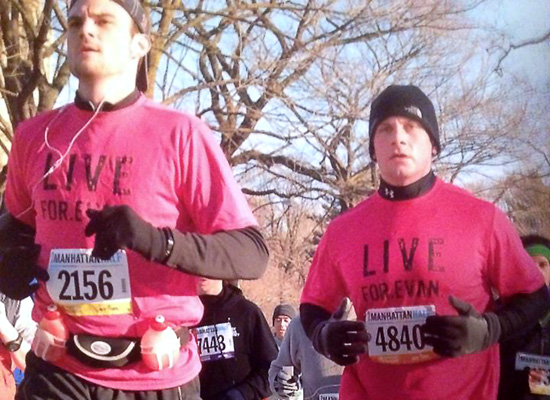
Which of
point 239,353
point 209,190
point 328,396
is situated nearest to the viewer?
point 209,190

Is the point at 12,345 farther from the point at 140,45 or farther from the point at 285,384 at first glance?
the point at 140,45

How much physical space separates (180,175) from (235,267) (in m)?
0.31

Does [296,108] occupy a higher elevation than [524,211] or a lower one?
higher

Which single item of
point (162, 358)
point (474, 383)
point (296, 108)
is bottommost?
point (474, 383)

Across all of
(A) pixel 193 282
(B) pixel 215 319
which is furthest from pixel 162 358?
(B) pixel 215 319

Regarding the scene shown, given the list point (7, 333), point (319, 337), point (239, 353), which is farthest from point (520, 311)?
point (7, 333)

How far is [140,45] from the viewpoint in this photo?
9.36 feet

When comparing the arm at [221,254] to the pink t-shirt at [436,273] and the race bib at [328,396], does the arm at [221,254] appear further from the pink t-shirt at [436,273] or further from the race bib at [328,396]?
the race bib at [328,396]

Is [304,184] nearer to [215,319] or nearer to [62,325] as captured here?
[215,319]

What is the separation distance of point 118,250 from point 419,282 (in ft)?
3.85

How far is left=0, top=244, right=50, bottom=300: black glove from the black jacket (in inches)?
101

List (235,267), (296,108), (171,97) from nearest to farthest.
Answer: (235,267) < (171,97) < (296,108)

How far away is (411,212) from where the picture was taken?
11.2 feet

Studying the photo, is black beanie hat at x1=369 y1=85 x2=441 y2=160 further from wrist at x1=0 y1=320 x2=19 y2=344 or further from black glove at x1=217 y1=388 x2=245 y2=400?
wrist at x1=0 y1=320 x2=19 y2=344
